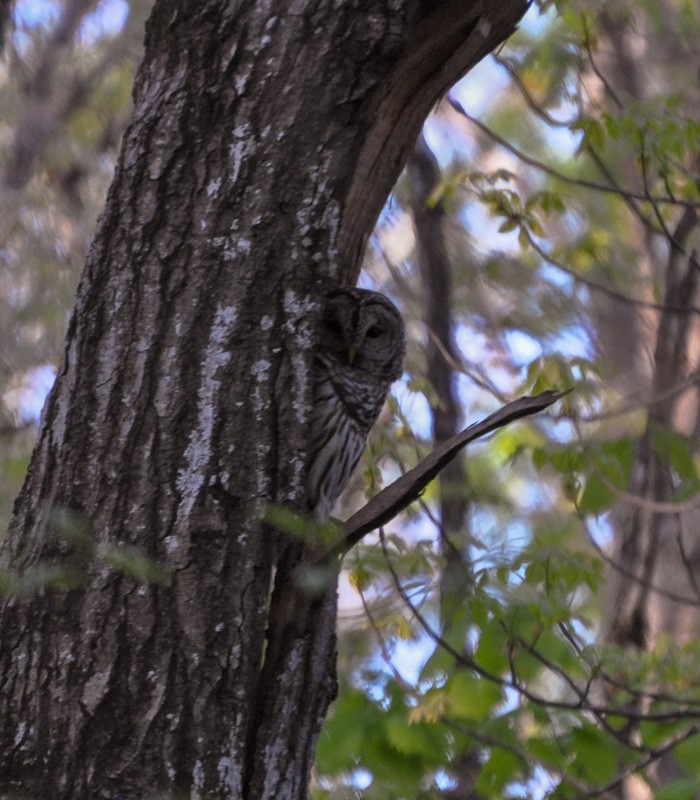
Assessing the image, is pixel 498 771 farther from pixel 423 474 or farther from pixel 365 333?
pixel 365 333

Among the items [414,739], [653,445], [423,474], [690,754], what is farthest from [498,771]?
[653,445]

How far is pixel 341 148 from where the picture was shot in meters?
2.88

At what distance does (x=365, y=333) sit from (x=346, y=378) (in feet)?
0.73

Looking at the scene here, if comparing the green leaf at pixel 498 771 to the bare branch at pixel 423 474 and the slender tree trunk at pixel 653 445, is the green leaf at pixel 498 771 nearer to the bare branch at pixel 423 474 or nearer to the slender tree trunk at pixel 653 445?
the bare branch at pixel 423 474

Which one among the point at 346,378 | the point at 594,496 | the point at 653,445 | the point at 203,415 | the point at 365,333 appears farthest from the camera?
the point at 653,445

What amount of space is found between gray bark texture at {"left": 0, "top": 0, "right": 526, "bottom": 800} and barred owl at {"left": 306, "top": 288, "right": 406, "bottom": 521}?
40cm

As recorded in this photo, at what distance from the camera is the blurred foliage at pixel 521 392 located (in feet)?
11.4

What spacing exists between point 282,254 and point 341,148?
1.12 ft

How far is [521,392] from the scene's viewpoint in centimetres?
478

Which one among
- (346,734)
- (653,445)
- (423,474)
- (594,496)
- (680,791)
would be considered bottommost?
(680,791)

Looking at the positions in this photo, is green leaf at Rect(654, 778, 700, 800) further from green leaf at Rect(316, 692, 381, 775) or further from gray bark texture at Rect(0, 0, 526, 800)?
gray bark texture at Rect(0, 0, 526, 800)

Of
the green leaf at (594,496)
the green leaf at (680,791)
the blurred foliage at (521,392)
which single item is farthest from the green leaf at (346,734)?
the green leaf at (594,496)

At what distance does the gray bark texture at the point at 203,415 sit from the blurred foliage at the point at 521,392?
15cm

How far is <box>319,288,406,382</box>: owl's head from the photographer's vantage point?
11.5 feet
